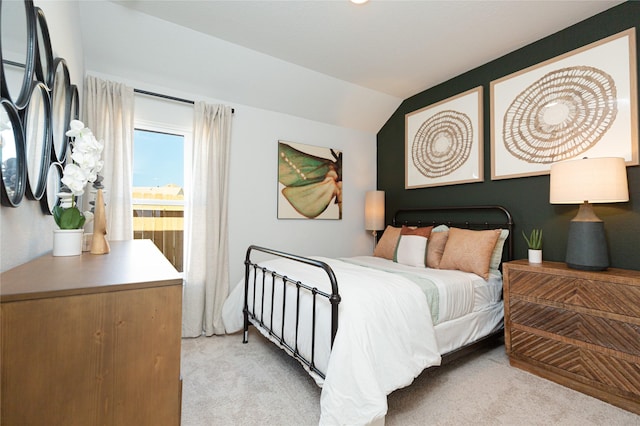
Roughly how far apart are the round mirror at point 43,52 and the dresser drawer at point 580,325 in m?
3.12

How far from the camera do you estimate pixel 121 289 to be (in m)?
0.69

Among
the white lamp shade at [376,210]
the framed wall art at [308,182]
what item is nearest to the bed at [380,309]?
the white lamp shade at [376,210]

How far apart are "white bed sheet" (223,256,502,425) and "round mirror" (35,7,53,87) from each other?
1.65 m

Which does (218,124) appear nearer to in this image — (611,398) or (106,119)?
(106,119)

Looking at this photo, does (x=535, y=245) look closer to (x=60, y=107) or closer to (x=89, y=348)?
(x=89, y=348)

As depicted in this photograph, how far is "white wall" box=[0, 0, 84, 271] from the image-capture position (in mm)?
853

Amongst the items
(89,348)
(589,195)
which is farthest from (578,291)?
(89,348)

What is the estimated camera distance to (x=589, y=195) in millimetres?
1940

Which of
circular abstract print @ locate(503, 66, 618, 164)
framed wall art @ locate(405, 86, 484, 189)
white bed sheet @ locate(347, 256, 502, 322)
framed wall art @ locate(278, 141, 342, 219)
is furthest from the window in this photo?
circular abstract print @ locate(503, 66, 618, 164)

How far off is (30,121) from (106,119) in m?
1.71

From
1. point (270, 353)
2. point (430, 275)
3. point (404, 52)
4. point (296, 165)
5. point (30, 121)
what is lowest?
point (270, 353)

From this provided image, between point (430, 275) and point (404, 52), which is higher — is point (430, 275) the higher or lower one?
the lower one

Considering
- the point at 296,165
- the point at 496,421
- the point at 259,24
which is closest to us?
the point at 496,421

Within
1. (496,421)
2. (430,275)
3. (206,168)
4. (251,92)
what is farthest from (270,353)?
(251,92)
